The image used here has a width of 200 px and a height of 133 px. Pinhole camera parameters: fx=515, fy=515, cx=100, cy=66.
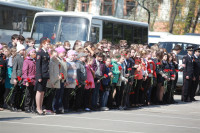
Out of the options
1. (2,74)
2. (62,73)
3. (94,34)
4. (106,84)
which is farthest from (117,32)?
(2,74)

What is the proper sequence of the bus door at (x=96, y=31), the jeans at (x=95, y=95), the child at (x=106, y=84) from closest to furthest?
the jeans at (x=95, y=95) < the child at (x=106, y=84) < the bus door at (x=96, y=31)

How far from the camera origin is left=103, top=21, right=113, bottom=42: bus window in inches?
900

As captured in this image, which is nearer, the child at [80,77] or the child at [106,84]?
the child at [80,77]

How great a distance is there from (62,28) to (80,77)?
7553 millimetres

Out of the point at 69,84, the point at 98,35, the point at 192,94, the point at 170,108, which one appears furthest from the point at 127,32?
the point at 69,84

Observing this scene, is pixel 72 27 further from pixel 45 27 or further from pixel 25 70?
pixel 25 70

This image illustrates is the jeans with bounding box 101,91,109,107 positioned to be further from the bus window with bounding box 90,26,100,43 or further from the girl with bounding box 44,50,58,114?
the bus window with bounding box 90,26,100,43

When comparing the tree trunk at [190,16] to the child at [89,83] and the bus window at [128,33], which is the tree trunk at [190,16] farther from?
the child at [89,83]

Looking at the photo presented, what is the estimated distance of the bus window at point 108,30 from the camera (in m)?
22.9

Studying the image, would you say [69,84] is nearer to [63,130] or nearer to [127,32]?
[63,130]

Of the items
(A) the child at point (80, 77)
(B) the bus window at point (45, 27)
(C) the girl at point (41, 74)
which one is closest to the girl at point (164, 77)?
(A) the child at point (80, 77)

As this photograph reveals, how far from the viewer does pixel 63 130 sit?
1018 cm

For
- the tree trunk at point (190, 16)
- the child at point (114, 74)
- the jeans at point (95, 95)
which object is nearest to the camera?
the jeans at point (95, 95)

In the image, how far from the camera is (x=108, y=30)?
76.4ft
